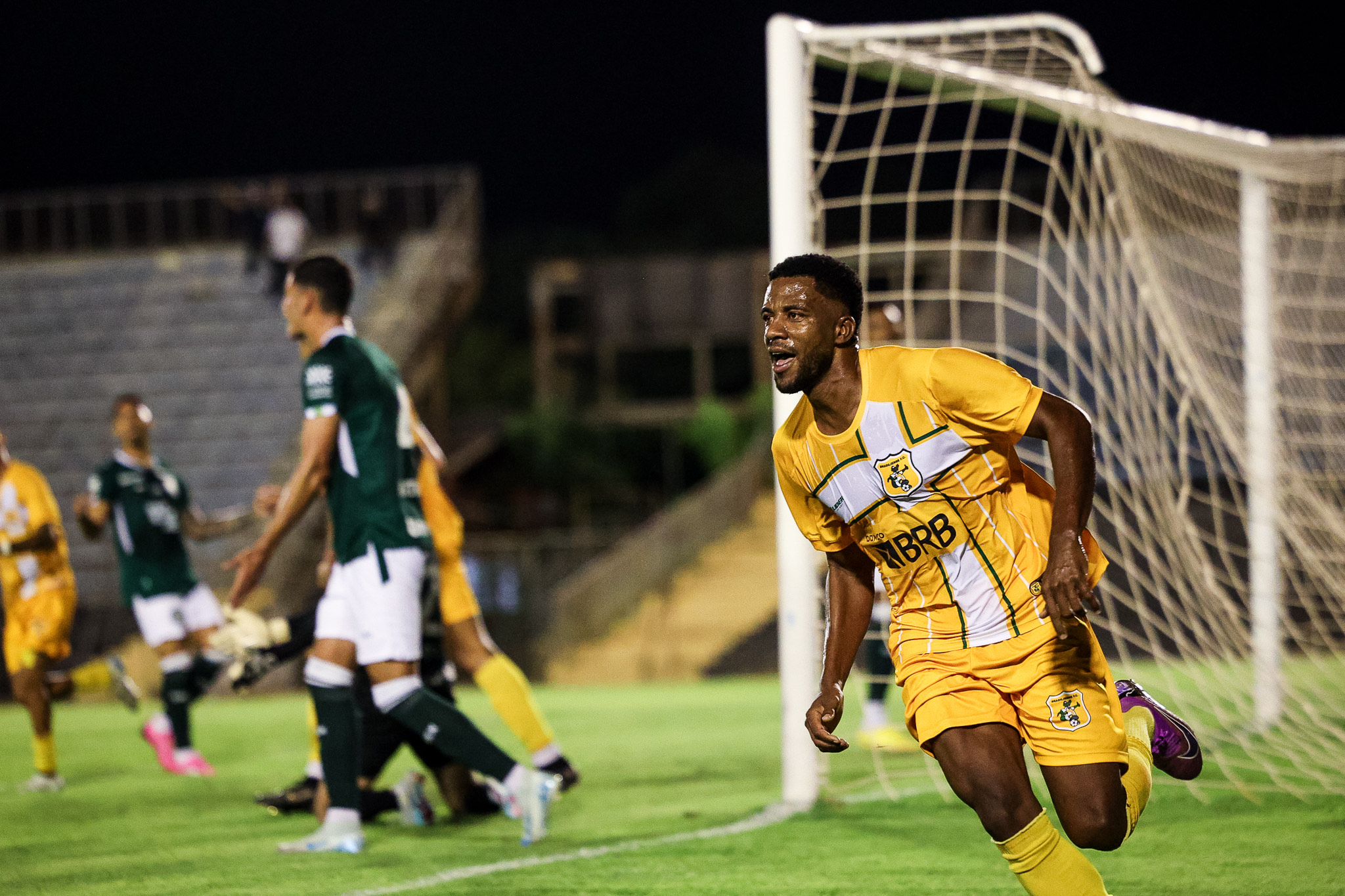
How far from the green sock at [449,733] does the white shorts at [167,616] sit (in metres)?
3.26

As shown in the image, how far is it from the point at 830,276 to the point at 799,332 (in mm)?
166

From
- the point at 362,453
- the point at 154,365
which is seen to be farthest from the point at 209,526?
the point at 154,365

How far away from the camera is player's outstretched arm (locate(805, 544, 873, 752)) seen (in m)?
3.51

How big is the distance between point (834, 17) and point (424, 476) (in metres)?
25.6

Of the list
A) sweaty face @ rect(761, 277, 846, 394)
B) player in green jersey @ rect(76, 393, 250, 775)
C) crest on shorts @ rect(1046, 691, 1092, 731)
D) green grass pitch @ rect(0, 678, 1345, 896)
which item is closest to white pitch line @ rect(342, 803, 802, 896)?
green grass pitch @ rect(0, 678, 1345, 896)

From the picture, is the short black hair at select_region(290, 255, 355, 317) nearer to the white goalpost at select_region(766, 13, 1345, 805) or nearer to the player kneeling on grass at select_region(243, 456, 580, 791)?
the player kneeling on grass at select_region(243, 456, 580, 791)

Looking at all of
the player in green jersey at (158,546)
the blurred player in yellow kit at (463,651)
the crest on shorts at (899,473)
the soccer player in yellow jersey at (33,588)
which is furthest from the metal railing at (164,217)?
the crest on shorts at (899,473)

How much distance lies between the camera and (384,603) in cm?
484

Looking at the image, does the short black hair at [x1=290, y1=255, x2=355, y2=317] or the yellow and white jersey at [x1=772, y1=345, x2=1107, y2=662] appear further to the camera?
the short black hair at [x1=290, y1=255, x2=355, y2=317]

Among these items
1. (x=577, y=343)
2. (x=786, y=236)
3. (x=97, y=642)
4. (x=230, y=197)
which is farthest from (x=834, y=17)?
(x=786, y=236)

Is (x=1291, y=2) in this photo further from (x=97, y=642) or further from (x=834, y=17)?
(x=834, y=17)

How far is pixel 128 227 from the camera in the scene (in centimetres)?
2230

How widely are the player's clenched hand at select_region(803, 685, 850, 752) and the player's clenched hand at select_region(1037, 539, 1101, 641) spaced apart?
56 cm

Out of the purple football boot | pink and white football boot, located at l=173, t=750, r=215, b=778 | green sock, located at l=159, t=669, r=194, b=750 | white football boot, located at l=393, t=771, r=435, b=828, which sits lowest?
pink and white football boot, located at l=173, t=750, r=215, b=778
